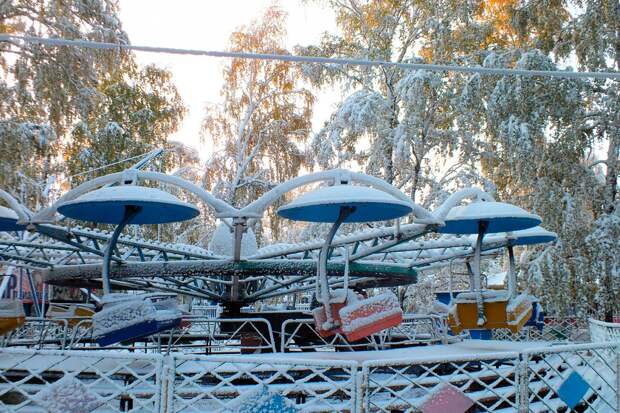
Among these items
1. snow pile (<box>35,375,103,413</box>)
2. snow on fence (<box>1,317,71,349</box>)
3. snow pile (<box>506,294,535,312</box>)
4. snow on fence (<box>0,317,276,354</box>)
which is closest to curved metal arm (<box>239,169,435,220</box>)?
snow pile (<box>506,294,535,312</box>)

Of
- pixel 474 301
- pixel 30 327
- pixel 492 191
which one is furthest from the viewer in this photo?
pixel 492 191

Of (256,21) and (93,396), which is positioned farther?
(256,21)

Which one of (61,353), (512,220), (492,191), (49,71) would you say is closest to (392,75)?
(492,191)

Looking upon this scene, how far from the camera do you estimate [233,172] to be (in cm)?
2494

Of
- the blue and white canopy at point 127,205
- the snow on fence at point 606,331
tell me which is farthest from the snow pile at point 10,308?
the snow on fence at point 606,331

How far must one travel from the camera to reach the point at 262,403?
4469 mm

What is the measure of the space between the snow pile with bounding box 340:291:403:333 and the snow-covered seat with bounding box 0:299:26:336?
3289 mm

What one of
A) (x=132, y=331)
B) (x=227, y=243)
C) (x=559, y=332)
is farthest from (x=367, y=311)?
(x=559, y=332)

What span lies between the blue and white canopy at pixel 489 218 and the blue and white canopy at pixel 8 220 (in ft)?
17.7

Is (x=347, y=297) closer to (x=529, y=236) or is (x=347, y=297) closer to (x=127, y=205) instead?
(x=127, y=205)

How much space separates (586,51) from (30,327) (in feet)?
47.4

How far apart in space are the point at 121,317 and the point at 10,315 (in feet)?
4.47

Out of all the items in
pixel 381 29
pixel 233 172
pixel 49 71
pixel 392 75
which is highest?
pixel 381 29

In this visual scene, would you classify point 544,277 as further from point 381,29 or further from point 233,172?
point 233,172
